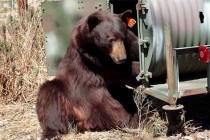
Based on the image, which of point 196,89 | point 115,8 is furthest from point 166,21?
point 115,8

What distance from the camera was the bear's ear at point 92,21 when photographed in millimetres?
5188

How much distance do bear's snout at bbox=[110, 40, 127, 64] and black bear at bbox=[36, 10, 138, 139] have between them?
24 cm

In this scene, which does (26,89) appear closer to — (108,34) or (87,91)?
(87,91)

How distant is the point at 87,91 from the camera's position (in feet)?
18.2

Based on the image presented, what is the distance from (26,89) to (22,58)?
0.61 meters

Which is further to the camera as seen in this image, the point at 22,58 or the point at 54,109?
the point at 22,58

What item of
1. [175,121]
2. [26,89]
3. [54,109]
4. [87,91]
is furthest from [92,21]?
[26,89]

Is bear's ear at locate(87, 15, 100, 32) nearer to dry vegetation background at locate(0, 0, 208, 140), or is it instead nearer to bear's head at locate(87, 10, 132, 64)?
bear's head at locate(87, 10, 132, 64)

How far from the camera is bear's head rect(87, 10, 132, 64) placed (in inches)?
200

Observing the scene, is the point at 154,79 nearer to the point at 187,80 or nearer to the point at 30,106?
the point at 187,80

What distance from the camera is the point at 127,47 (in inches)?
217

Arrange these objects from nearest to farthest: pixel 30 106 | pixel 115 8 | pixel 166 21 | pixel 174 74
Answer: pixel 174 74
pixel 166 21
pixel 115 8
pixel 30 106

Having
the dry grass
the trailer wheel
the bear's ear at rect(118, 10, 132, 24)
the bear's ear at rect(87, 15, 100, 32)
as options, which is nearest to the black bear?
the bear's ear at rect(118, 10, 132, 24)

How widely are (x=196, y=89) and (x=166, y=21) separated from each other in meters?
0.91
